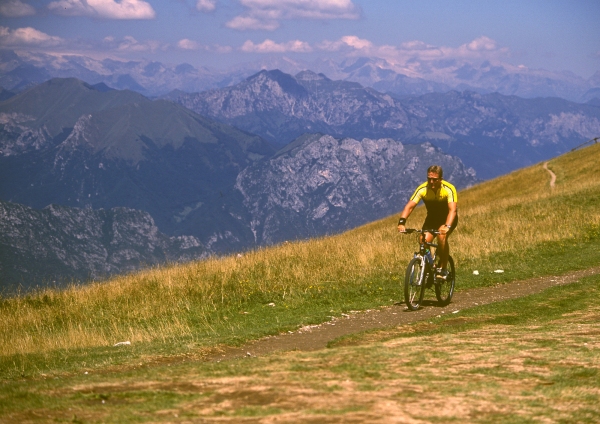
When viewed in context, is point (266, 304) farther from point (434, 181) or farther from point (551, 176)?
point (551, 176)

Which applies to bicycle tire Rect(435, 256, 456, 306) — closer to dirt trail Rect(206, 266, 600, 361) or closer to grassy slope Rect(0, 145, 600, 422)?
dirt trail Rect(206, 266, 600, 361)

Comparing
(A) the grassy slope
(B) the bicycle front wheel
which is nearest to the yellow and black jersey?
(B) the bicycle front wheel

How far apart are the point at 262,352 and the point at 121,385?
385 cm

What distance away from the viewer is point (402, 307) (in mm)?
13320

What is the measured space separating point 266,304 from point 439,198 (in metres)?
4.35

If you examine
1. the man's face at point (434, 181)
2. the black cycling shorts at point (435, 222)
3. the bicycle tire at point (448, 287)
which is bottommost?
the bicycle tire at point (448, 287)

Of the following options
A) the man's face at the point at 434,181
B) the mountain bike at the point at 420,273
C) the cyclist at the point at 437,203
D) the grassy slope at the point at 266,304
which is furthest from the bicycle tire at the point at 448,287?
the man's face at the point at 434,181

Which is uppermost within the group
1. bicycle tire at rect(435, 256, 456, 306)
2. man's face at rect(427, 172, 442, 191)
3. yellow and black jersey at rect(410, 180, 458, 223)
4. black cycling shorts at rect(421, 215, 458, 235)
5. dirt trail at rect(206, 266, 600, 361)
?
man's face at rect(427, 172, 442, 191)

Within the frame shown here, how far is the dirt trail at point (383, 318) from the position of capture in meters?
10.0

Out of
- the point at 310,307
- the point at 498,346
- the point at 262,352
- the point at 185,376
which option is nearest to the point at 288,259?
the point at 310,307

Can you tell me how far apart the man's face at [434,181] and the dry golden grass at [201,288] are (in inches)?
160

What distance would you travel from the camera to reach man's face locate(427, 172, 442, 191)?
40.1 ft

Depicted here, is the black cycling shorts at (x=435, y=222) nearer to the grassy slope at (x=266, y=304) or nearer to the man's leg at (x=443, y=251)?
the man's leg at (x=443, y=251)

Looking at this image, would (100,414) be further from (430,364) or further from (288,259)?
(288,259)
